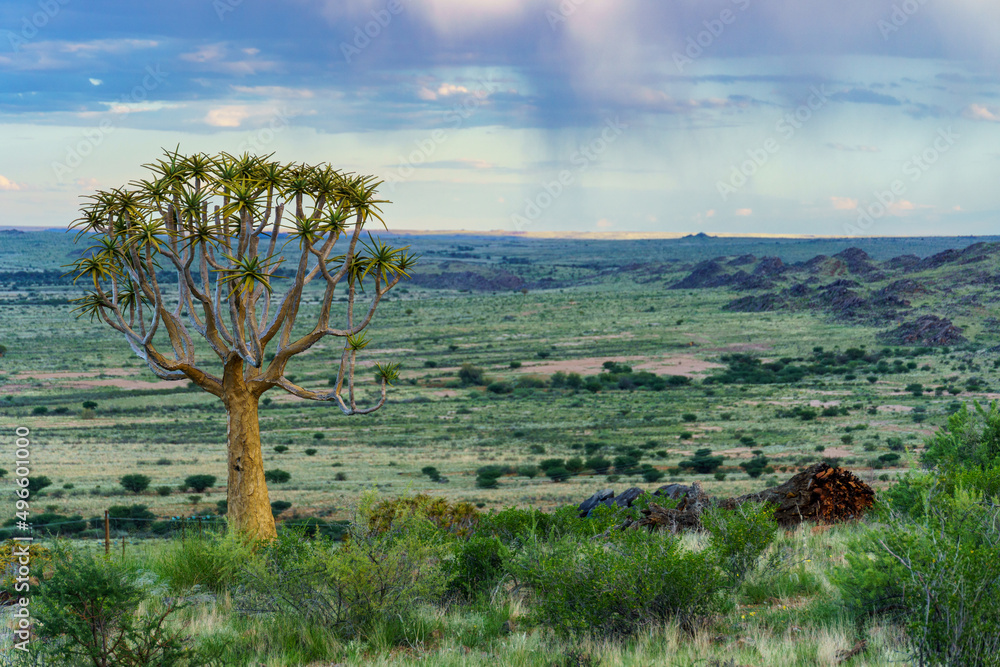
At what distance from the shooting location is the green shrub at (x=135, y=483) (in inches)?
1224

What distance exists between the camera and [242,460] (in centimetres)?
1238

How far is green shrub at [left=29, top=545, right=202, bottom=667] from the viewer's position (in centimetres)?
609

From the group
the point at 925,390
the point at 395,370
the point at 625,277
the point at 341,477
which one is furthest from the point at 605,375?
the point at 625,277

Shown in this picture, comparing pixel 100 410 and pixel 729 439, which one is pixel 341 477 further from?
pixel 100 410

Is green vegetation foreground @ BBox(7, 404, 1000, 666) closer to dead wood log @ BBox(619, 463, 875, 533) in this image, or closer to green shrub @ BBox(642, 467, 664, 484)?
dead wood log @ BBox(619, 463, 875, 533)

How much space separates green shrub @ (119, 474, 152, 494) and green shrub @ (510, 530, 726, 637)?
27222mm

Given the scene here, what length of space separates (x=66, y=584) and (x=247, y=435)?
20.6ft

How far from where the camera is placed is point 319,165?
1320cm

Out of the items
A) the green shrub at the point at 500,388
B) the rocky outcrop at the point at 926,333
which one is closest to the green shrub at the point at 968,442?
the green shrub at the point at 500,388

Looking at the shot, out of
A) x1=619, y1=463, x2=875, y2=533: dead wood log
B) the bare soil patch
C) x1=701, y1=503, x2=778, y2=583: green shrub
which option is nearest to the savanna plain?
x1=701, y1=503, x2=778, y2=583: green shrub

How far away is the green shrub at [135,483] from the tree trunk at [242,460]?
21.0m

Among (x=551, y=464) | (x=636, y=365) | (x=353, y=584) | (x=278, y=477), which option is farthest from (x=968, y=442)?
(x=636, y=365)

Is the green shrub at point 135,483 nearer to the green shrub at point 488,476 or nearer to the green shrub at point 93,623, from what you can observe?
the green shrub at point 488,476

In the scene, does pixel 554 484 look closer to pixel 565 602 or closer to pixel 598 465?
pixel 598 465
